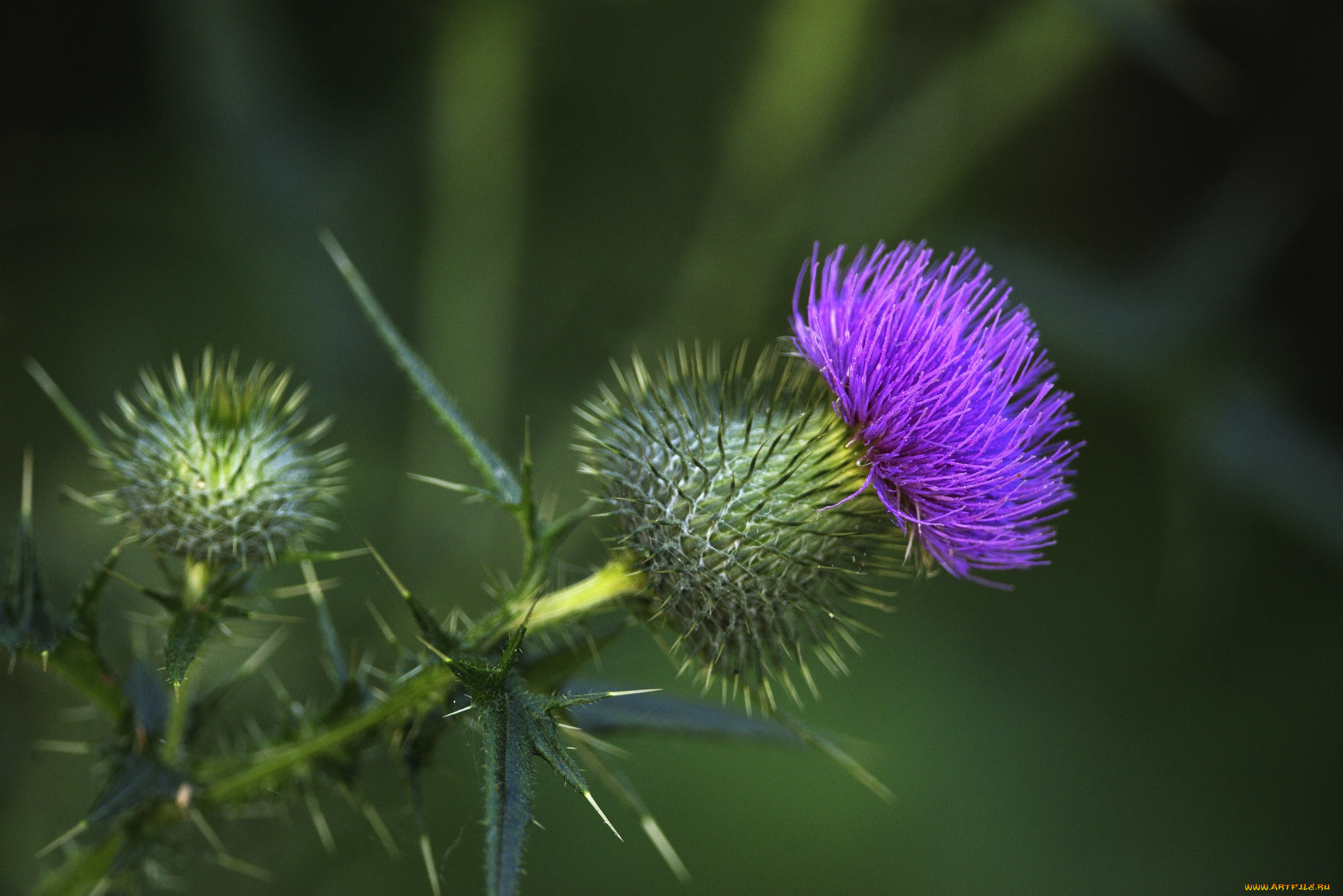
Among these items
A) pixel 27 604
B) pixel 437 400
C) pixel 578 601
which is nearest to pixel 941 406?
pixel 578 601

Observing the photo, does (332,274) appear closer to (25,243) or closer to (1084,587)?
(25,243)

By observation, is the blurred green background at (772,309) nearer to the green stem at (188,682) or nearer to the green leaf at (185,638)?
the green stem at (188,682)

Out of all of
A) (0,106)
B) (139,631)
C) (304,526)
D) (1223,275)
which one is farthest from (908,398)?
(0,106)

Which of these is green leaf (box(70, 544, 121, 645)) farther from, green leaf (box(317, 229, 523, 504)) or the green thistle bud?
the green thistle bud

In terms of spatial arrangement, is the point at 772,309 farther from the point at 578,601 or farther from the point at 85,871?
the point at 85,871

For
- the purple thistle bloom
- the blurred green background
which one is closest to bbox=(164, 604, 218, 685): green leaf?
the purple thistle bloom

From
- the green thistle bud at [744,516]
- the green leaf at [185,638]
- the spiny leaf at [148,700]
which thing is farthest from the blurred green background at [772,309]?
the green leaf at [185,638]
